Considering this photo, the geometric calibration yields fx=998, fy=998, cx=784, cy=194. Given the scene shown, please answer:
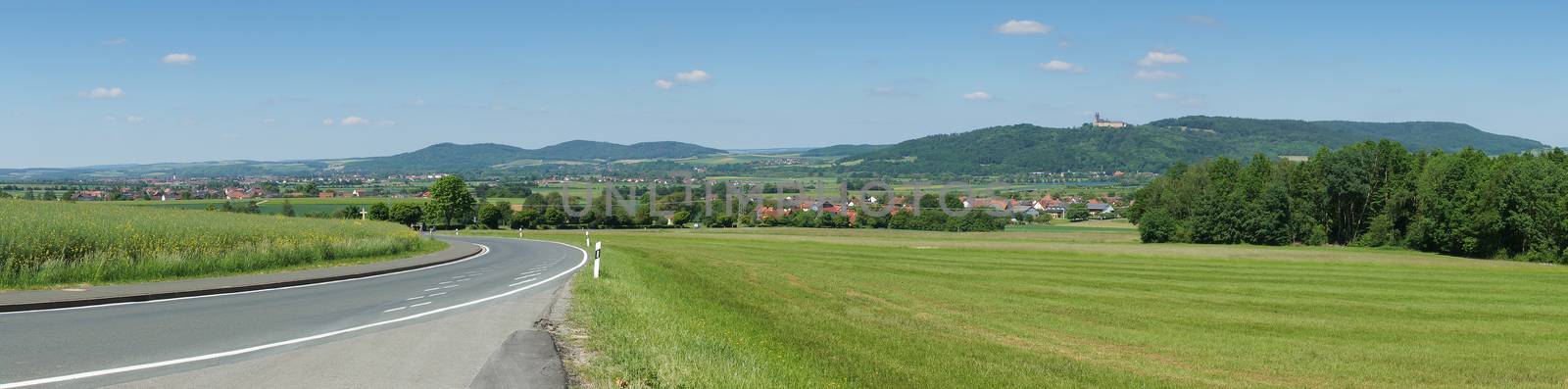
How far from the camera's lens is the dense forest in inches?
2411

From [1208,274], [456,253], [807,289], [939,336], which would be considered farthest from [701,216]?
[939,336]

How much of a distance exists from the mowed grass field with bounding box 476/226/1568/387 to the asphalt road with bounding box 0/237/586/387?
243 centimetres

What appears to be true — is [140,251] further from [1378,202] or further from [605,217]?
[605,217]

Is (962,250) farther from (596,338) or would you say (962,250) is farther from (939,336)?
(596,338)

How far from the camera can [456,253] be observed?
4481 cm

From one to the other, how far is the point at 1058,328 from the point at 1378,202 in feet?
250

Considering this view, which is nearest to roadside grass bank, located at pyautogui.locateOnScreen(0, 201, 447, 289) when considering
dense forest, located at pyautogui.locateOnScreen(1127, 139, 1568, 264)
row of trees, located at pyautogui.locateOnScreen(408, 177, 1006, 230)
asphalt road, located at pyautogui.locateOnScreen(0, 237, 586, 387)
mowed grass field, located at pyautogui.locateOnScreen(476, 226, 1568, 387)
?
asphalt road, located at pyautogui.locateOnScreen(0, 237, 586, 387)

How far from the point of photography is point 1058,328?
65.4 ft

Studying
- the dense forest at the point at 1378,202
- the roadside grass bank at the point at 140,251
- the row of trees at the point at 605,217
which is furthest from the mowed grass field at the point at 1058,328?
the row of trees at the point at 605,217

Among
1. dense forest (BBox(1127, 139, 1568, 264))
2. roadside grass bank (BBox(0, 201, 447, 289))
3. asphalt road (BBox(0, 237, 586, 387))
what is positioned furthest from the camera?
dense forest (BBox(1127, 139, 1568, 264))

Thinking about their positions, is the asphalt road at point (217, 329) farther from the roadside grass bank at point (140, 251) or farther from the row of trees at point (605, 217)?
the row of trees at point (605, 217)

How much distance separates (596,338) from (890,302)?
43.0 feet

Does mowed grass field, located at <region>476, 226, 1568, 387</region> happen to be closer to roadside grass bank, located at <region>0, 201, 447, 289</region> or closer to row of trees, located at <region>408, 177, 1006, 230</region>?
roadside grass bank, located at <region>0, 201, 447, 289</region>

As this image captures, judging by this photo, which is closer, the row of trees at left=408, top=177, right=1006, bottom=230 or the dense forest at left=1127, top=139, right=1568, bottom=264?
the dense forest at left=1127, top=139, right=1568, bottom=264
